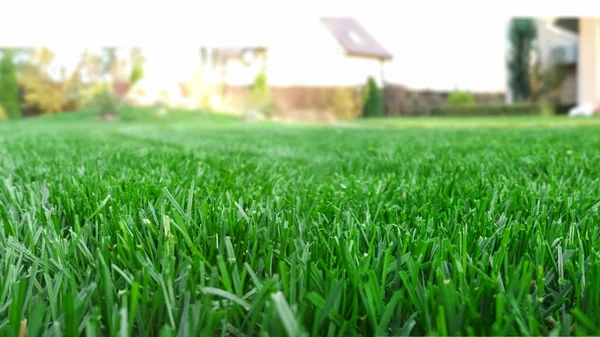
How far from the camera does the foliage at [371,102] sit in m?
18.8

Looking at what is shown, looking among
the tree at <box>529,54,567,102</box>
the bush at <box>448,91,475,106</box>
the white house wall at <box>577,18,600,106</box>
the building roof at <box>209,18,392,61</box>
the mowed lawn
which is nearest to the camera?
the mowed lawn

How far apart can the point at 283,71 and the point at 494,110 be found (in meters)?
6.83

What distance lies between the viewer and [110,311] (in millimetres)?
598

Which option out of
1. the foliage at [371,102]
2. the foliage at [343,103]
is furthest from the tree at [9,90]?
the foliage at [371,102]

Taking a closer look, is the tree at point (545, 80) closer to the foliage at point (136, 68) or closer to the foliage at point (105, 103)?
the foliage at point (136, 68)

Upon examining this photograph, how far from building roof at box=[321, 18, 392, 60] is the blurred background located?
2.3 inches

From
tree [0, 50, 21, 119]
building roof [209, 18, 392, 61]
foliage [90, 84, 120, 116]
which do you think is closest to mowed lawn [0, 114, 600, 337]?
foliage [90, 84, 120, 116]

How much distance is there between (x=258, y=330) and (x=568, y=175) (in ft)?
5.36

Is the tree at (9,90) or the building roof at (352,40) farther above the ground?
the building roof at (352,40)

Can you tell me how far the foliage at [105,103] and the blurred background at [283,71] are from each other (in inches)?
1.4

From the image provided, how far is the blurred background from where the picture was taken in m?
17.8

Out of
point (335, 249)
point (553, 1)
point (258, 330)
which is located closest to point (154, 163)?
point (335, 249)

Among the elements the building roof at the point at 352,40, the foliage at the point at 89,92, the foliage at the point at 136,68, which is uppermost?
the building roof at the point at 352,40

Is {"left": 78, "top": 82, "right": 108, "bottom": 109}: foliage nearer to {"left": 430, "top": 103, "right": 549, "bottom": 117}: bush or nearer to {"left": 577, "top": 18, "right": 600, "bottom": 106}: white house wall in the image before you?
{"left": 430, "top": 103, "right": 549, "bottom": 117}: bush
